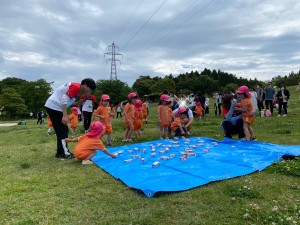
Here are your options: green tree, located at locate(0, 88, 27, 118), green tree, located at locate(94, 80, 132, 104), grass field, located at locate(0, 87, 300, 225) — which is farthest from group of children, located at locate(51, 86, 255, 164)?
green tree, located at locate(94, 80, 132, 104)

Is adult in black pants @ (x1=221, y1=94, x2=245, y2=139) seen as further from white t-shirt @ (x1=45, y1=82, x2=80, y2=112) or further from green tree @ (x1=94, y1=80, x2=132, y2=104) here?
green tree @ (x1=94, y1=80, x2=132, y2=104)

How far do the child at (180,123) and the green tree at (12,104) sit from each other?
2249 inches

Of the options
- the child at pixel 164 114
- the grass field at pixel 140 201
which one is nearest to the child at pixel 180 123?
the child at pixel 164 114

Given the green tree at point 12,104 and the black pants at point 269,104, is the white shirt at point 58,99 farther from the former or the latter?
the green tree at point 12,104

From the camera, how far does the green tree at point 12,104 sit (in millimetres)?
61562

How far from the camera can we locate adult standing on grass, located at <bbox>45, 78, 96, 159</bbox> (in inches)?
315

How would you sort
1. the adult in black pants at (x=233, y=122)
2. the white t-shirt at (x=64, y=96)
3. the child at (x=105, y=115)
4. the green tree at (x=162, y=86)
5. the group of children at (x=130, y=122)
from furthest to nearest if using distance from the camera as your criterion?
the green tree at (x=162, y=86), the child at (x=105, y=115), the adult in black pants at (x=233, y=122), the white t-shirt at (x=64, y=96), the group of children at (x=130, y=122)

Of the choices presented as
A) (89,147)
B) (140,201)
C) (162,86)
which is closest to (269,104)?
(89,147)

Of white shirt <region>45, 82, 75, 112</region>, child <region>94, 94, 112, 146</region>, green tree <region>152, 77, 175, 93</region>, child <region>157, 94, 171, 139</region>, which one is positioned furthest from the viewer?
green tree <region>152, 77, 175, 93</region>

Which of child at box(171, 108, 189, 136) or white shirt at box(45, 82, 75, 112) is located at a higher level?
white shirt at box(45, 82, 75, 112)

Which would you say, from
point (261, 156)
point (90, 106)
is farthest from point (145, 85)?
point (261, 156)

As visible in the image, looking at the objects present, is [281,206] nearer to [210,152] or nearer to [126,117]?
[210,152]

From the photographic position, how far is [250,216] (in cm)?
390

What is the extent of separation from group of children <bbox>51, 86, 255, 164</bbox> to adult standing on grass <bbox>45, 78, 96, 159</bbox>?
38cm
